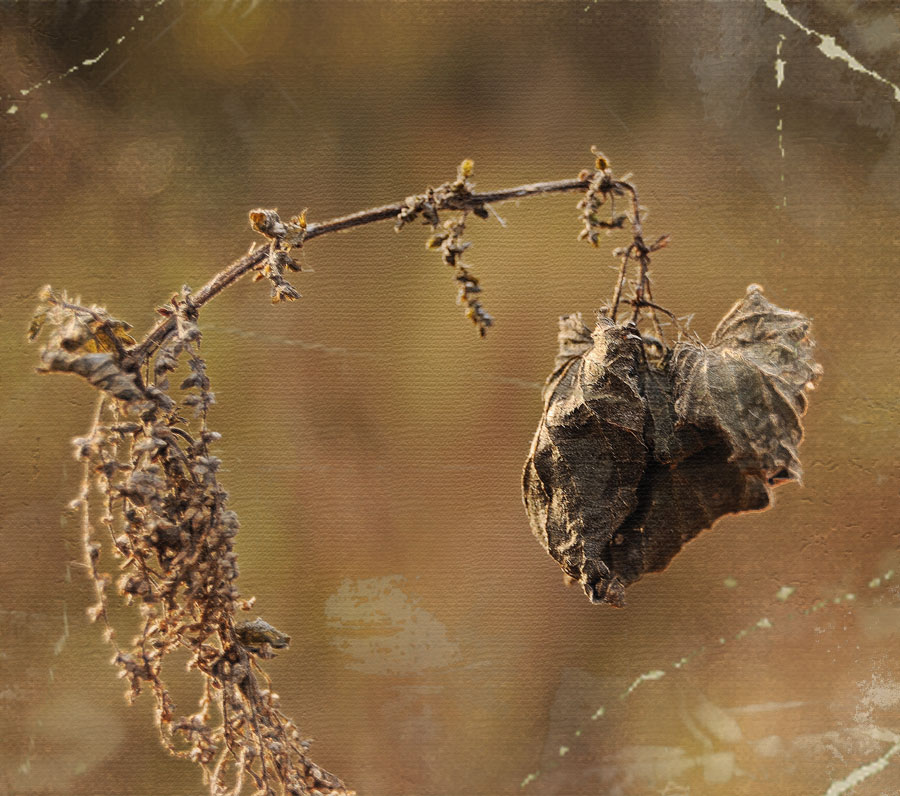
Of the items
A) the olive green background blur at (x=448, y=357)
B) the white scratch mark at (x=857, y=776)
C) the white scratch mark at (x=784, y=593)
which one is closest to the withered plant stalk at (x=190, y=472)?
the olive green background blur at (x=448, y=357)

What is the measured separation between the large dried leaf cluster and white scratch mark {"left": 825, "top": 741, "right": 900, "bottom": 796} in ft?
2.92

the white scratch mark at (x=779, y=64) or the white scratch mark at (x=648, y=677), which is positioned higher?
the white scratch mark at (x=779, y=64)

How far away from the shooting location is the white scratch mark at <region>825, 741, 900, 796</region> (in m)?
1.27

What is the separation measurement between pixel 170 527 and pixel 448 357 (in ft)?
1.75

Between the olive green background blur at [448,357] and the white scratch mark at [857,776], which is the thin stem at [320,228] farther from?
the white scratch mark at [857,776]

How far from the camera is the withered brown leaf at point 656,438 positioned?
2.85ft

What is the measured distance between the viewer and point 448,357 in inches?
49.1

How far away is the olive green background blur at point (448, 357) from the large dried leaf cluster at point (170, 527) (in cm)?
30

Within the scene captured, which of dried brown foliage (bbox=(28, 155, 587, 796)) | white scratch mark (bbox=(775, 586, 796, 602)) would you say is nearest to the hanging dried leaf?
dried brown foliage (bbox=(28, 155, 587, 796))

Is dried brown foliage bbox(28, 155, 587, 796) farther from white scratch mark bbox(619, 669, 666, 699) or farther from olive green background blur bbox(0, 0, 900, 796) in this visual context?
white scratch mark bbox(619, 669, 666, 699)

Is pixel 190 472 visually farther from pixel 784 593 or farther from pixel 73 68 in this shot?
pixel 784 593

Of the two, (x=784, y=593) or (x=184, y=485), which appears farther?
(x=784, y=593)

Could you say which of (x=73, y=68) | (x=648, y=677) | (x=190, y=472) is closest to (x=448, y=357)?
(x=190, y=472)

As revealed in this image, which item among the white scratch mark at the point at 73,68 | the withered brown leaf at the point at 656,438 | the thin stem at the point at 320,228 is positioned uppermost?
the white scratch mark at the point at 73,68
